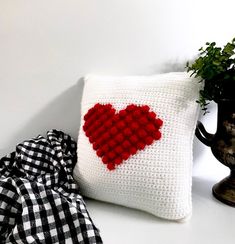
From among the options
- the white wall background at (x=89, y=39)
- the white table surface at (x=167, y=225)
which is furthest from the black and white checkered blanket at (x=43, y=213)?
the white wall background at (x=89, y=39)

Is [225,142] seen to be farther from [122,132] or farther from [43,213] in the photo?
[43,213]

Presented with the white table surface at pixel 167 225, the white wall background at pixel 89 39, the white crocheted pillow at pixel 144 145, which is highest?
the white wall background at pixel 89 39

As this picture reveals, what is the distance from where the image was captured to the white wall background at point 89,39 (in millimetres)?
961

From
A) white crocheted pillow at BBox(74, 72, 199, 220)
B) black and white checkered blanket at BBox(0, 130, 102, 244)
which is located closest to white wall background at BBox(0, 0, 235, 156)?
white crocheted pillow at BBox(74, 72, 199, 220)

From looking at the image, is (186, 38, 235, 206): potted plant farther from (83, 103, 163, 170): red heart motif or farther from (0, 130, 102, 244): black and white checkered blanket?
(0, 130, 102, 244): black and white checkered blanket

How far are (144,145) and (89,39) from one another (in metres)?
0.40

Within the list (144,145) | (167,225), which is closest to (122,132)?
(144,145)

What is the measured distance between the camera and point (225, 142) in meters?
0.84

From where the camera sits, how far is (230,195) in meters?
0.88

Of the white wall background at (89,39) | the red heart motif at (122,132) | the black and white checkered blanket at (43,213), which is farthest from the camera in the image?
the white wall background at (89,39)

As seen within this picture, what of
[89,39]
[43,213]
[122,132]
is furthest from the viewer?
[89,39]

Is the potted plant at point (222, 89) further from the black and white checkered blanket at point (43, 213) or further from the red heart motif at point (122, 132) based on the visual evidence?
the black and white checkered blanket at point (43, 213)

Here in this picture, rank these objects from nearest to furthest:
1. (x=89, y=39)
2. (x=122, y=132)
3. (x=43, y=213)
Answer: (x=43, y=213) < (x=122, y=132) < (x=89, y=39)

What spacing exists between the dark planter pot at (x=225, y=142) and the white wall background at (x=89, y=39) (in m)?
0.23
